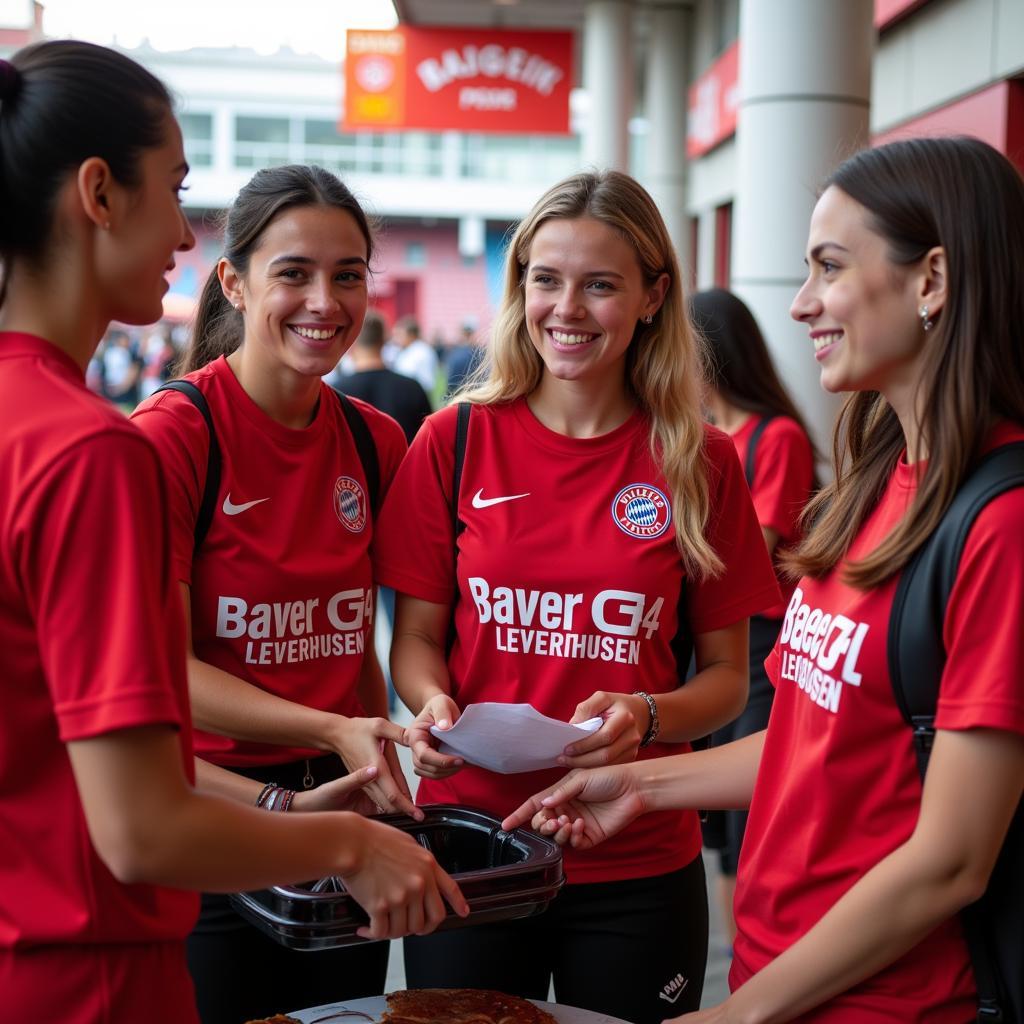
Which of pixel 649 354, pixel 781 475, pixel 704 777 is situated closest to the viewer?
pixel 704 777

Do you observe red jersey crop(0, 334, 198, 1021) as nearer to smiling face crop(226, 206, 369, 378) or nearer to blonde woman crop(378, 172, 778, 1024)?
blonde woman crop(378, 172, 778, 1024)

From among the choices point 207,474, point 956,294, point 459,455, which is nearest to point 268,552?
point 207,474

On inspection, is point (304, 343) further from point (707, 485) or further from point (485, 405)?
point (707, 485)

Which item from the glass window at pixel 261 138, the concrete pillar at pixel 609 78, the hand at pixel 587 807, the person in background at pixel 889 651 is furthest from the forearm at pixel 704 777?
the glass window at pixel 261 138

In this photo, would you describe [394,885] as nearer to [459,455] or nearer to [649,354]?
[459,455]

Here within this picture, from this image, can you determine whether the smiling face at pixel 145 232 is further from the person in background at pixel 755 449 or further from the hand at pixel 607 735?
the person in background at pixel 755 449

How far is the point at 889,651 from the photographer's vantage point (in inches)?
59.6

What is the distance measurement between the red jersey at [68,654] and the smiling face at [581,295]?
1.20 meters

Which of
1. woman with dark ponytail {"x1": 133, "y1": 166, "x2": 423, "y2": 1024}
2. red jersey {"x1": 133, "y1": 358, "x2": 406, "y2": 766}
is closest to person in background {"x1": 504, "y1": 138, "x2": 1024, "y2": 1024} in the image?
woman with dark ponytail {"x1": 133, "y1": 166, "x2": 423, "y2": 1024}

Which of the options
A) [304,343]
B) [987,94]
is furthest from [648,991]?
[987,94]

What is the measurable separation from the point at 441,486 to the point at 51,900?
1.24m

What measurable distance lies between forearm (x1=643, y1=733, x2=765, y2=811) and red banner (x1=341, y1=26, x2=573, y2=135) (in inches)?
413

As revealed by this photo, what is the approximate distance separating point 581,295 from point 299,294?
55cm

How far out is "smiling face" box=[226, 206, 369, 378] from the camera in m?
2.38
